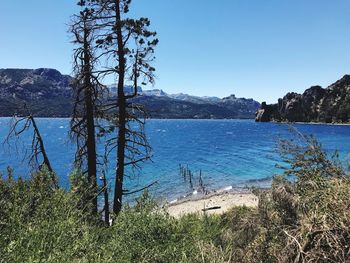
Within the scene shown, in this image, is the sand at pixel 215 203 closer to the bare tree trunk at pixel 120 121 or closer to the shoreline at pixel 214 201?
the shoreline at pixel 214 201

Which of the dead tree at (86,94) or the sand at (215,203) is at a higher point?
the dead tree at (86,94)

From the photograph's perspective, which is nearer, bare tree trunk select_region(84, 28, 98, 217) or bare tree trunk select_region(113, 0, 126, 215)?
bare tree trunk select_region(113, 0, 126, 215)

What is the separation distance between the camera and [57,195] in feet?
27.8

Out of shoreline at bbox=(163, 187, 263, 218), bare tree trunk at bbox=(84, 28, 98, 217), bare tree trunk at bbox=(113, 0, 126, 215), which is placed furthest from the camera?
shoreline at bbox=(163, 187, 263, 218)

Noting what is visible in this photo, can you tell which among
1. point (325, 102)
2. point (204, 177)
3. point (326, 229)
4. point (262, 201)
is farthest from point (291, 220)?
point (325, 102)

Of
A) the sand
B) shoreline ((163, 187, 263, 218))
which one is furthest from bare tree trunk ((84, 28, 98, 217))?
the sand

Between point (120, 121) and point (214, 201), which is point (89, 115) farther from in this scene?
point (214, 201)

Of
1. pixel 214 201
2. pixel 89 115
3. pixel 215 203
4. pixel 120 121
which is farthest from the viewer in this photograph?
pixel 214 201

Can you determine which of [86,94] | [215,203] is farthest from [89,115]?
[215,203]

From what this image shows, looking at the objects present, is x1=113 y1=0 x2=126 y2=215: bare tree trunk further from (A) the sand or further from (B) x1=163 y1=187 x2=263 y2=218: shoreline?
(A) the sand

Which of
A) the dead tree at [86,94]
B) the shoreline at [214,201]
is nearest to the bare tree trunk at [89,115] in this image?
the dead tree at [86,94]

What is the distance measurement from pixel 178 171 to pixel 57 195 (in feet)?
195

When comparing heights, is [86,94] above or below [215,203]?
above

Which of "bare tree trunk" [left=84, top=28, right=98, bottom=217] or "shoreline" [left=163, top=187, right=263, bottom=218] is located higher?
"bare tree trunk" [left=84, top=28, right=98, bottom=217]
